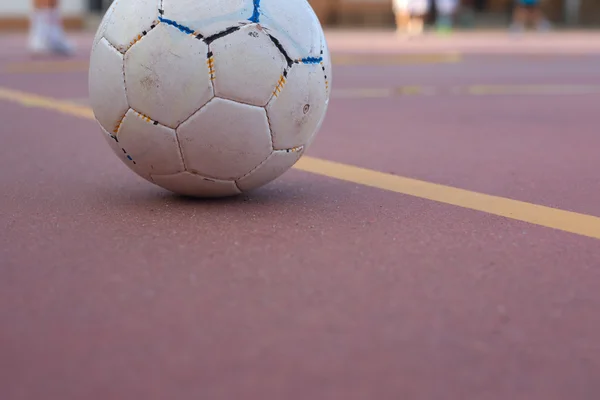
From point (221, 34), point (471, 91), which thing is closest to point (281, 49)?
point (221, 34)

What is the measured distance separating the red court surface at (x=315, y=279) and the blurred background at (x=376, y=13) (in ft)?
71.2

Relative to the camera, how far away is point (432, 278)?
2.63 meters

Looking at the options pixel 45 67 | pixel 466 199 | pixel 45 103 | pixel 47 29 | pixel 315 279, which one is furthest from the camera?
pixel 47 29

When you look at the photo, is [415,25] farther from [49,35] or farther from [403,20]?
[49,35]

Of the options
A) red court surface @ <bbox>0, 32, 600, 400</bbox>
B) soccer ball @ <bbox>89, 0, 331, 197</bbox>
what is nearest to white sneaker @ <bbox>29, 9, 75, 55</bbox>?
red court surface @ <bbox>0, 32, 600, 400</bbox>

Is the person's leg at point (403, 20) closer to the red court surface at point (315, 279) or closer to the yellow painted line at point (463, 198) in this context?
the red court surface at point (315, 279)

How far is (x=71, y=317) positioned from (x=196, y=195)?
1.36 meters

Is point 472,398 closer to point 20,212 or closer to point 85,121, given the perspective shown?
point 20,212

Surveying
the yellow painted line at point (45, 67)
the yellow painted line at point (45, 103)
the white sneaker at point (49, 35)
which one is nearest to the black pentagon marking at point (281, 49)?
the yellow painted line at point (45, 103)

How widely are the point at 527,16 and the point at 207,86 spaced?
26.4 m

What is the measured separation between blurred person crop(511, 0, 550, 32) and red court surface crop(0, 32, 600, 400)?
19.4m

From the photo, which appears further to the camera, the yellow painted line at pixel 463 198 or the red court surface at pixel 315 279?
the yellow painted line at pixel 463 198

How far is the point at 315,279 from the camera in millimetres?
2604

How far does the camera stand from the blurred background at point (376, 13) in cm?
2561
